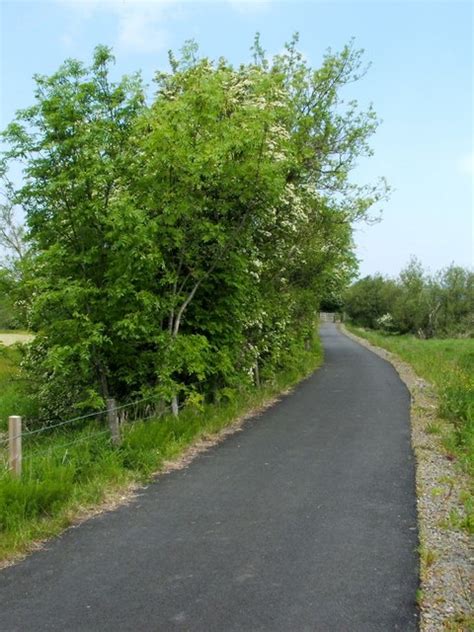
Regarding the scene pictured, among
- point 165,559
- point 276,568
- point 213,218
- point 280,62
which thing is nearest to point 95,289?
point 213,218

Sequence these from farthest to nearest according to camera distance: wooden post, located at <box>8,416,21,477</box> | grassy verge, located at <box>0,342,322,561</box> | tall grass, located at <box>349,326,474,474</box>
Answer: tall grass, located at <box>349,326,474,474</box> → wooden post, located at <box>8,416,21,477</box> → grassy verge, located at <box>0,342,322,561</box>

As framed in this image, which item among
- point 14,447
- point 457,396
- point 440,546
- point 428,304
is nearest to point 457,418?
point 457,396

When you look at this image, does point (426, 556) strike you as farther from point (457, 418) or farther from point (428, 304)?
point (428, 304)

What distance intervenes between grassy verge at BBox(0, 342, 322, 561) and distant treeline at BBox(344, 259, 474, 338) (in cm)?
5154

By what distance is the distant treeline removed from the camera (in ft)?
198

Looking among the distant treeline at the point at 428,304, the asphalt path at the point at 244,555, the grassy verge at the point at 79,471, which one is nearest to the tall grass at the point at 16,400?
the grassy verge at the point at 79,471

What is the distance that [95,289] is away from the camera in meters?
8.61

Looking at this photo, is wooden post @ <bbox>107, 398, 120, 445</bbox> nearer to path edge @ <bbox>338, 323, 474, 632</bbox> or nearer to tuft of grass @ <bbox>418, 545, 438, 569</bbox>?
path edge @ <bbox>338, 323, 474, 632</bbox>

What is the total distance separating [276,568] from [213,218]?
7122 millimetres

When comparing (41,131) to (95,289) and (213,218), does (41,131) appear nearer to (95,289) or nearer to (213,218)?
(95,289)

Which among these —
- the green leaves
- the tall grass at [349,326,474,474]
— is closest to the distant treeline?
the tall grass at [349,326,474,474]

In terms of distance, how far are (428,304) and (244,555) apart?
2351 inches

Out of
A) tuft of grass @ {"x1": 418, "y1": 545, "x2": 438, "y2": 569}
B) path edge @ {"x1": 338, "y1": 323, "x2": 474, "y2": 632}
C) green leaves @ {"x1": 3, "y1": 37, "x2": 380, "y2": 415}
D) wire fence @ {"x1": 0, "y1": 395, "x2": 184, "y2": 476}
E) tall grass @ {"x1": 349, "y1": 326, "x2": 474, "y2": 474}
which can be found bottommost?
path edge @ {"x1": 338, "y1": 323, "x2": 474, "y2": 632}

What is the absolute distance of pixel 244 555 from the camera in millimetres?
5484
